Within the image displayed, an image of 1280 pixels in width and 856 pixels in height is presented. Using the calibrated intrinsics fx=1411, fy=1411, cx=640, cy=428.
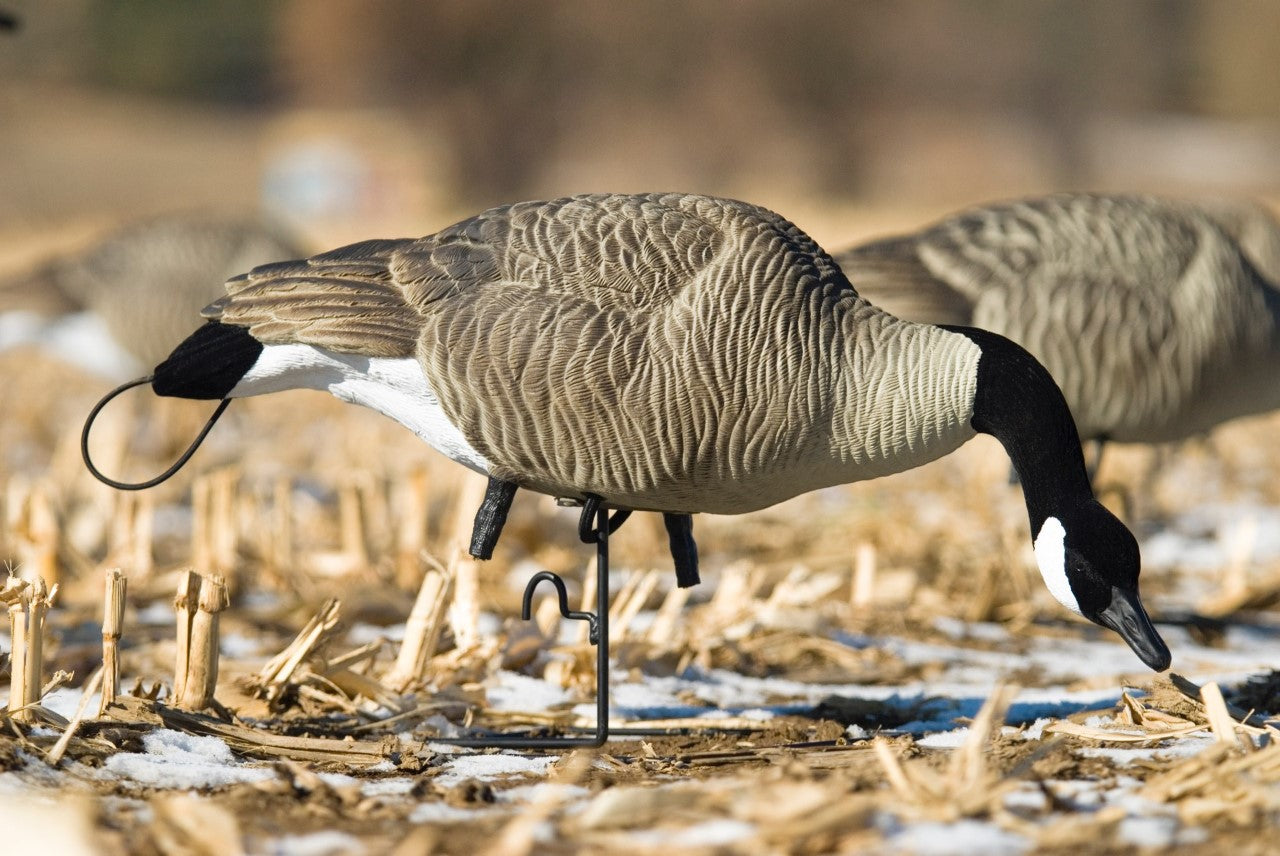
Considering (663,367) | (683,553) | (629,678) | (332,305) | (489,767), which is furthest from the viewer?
(629,678)

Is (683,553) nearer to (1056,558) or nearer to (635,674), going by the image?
(635,674)

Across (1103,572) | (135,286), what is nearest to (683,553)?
(1103,572)

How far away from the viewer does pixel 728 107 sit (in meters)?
25.8

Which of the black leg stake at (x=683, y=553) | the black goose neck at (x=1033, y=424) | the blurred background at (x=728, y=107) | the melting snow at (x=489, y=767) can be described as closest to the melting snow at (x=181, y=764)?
the melting snow at (x=489, y=767)

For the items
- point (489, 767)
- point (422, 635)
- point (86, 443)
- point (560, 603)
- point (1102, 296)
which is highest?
point (1102, 296)

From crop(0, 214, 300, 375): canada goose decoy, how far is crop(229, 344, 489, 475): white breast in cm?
550

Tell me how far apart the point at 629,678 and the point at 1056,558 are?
5.13 feet

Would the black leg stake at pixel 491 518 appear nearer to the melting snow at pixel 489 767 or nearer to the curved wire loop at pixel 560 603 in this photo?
the curved wire loop at pixel 560 603

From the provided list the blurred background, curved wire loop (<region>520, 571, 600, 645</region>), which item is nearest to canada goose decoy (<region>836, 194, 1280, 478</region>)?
curved wire loop (<region>520, 571, 600, 645</region>)

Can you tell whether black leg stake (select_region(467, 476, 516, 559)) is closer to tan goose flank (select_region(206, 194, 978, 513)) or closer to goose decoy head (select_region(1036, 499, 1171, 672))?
tan goose flank (select_region(206, 194, 978, 513))

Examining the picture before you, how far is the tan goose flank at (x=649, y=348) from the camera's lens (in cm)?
354

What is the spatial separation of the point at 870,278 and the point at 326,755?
11.6 feet

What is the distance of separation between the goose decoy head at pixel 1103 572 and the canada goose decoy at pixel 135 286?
6.77 meters

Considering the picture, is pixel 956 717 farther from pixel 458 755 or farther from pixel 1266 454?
pixel 1266 454
